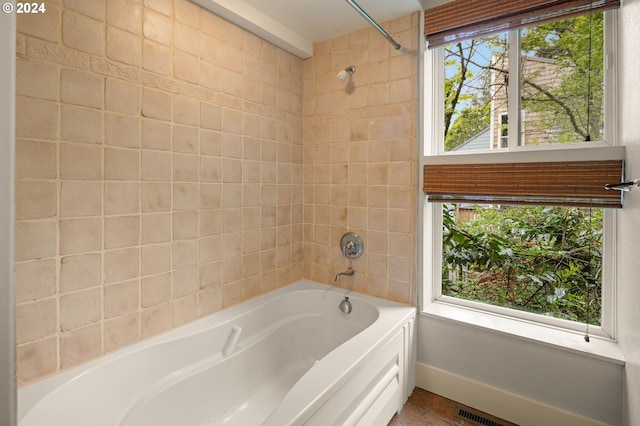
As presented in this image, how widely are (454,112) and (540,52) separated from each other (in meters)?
0.49

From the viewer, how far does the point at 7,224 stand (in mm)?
369

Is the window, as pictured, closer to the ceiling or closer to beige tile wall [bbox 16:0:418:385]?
beige tile wall [bbox 16:0:418:385]

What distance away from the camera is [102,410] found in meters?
1.18

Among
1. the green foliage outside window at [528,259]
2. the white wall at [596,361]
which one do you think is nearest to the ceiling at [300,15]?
the white wall at [596,361]

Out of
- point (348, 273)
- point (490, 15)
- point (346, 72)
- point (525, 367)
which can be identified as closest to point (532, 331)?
point (525, 367)

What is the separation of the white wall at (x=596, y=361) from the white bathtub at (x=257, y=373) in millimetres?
291

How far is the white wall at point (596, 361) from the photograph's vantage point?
1170 mm

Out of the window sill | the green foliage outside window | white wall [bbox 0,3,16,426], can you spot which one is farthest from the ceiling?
the window sill

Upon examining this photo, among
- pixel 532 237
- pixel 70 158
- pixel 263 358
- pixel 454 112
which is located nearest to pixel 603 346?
pixel 532 237

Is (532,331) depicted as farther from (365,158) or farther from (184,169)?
(184,169)

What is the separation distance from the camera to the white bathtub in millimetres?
1101

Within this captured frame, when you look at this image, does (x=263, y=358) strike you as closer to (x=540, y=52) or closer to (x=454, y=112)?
(x=454, y=112)

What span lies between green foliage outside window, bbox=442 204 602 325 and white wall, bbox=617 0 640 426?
17 cm

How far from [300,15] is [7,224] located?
76.7 inches
